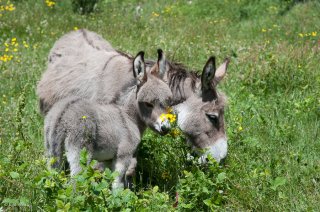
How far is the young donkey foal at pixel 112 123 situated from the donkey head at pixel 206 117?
0.46 meters

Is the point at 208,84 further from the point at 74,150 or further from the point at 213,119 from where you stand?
the point at 74,150

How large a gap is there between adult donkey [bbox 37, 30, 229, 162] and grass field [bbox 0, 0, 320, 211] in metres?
0.29

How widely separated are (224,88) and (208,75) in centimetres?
264

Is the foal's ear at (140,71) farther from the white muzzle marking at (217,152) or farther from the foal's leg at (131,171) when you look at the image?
the white muzzle marking at (217,152)

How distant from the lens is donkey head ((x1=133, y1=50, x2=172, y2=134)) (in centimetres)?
481

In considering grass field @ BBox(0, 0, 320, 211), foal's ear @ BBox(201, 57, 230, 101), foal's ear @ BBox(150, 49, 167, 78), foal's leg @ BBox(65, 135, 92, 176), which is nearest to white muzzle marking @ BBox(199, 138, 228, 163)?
grass field @ BBox(0, 0, 320, 211)

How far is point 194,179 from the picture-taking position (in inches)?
181

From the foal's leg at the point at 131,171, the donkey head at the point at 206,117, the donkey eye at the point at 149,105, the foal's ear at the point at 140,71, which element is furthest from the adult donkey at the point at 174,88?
the foal's leg at the point at 131,171

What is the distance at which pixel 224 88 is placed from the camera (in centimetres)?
789

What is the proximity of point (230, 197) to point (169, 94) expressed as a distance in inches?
44.9

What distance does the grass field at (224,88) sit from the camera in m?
4.56

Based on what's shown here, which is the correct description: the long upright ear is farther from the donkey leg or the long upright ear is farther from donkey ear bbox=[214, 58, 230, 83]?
the donkey leg

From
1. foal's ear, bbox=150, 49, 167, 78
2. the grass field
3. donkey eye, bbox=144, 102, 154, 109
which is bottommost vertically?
the grass field

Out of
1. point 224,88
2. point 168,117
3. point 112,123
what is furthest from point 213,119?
point 224,88
